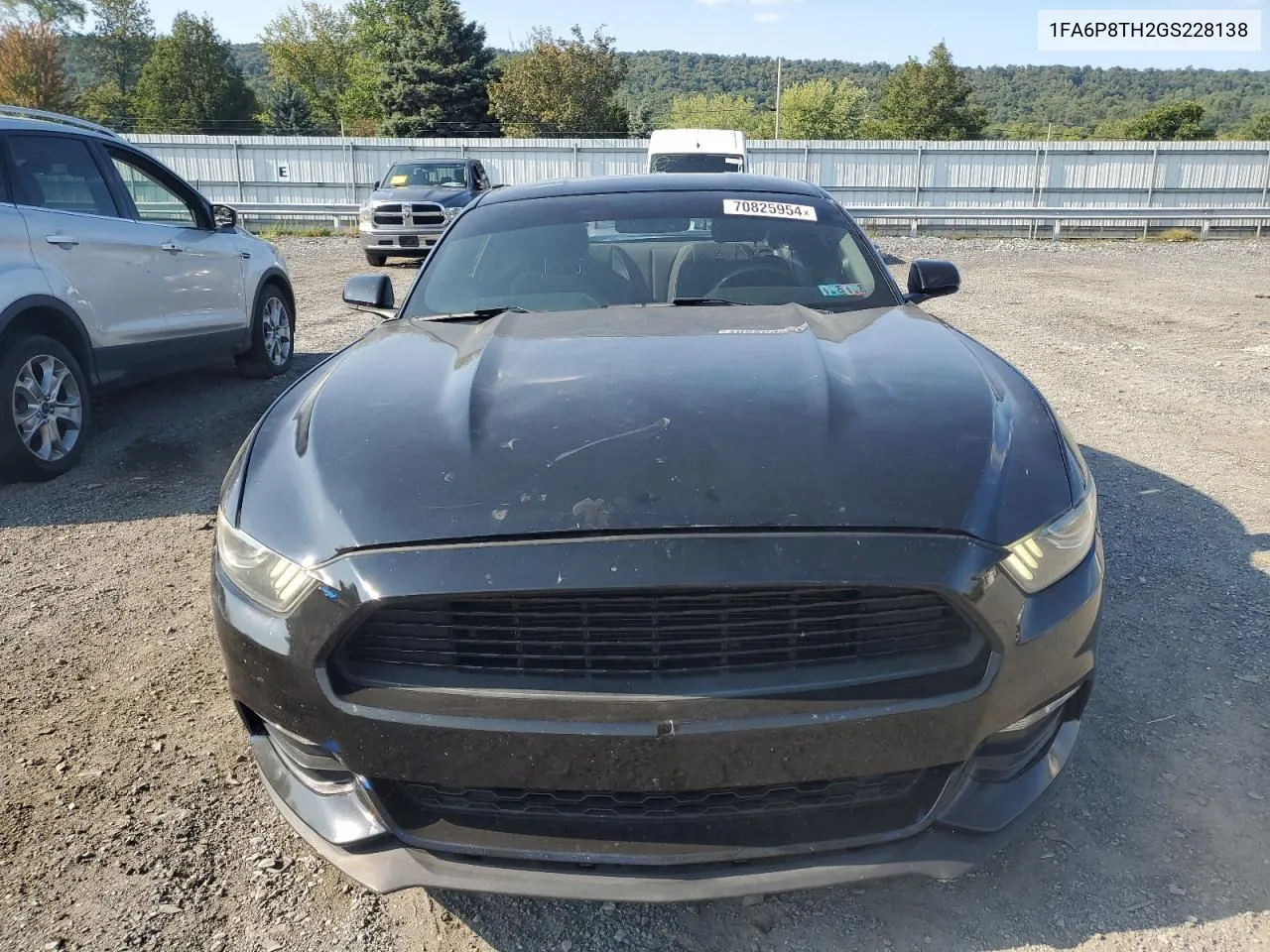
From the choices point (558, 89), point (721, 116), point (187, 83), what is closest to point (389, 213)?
point (558, 89)

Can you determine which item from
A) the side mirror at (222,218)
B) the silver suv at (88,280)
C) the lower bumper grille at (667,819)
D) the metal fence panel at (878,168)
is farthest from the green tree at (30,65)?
the lower bumper grille at (667,819)

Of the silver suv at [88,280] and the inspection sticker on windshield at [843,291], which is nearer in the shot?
the inspection sticker on windshield at [843,291]

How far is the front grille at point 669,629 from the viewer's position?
1821 millimetres

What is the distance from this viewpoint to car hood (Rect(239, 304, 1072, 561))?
193cm

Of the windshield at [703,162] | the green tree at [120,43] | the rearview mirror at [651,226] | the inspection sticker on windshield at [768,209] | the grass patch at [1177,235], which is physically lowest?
the grass patch at [1177,235]

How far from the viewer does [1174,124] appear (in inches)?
2303

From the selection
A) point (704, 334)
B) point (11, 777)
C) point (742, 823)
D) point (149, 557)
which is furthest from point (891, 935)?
point (149, 557)

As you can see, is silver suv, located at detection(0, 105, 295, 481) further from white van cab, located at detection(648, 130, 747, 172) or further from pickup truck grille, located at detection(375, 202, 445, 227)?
white van cab, located at detection(648, 130, 747, 172)

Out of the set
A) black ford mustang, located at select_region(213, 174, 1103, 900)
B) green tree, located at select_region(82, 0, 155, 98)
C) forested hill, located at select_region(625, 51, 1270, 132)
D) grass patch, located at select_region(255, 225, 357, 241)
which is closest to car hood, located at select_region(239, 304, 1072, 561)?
black ford mustang, located at select_region(213, 174, 1103, 900)

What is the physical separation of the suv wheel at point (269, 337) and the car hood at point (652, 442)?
5.16 meters

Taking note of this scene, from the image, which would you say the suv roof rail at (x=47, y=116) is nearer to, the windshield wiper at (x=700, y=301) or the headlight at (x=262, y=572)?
the windshield wiper at (x=700, y=301)

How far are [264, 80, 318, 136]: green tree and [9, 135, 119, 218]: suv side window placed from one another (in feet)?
205

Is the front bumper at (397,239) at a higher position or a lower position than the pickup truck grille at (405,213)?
lower

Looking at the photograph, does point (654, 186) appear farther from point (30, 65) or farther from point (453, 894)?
point (30, 65)
